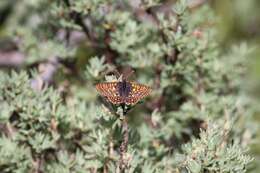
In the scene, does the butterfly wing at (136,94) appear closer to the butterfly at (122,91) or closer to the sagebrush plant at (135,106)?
the butterfly at (122,91)

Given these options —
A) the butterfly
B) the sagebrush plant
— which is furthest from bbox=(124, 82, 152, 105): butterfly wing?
the sagebrush plant

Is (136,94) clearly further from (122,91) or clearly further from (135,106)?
(135,106)

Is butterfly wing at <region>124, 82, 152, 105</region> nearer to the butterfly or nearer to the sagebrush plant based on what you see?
the butterfly

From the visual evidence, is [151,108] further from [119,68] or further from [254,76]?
[254,76]

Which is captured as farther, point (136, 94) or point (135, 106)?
point (135, 106)

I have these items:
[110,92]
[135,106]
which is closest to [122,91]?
[110,92]

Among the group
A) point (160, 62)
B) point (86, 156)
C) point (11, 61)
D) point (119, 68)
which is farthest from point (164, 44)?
point (11, 61)
